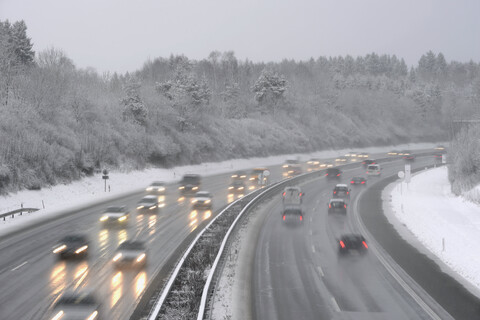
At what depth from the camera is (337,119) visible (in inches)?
4961

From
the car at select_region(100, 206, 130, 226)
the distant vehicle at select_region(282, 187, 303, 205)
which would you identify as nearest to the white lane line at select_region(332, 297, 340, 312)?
the car at select_region(100, 206, 130, 226)

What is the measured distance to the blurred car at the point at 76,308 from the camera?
1275 centimetres

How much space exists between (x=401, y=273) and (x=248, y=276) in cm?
727

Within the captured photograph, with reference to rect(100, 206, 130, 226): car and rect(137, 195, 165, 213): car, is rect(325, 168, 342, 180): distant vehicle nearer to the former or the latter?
rect(137, 195, 165, 213): car

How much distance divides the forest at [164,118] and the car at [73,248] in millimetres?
16766

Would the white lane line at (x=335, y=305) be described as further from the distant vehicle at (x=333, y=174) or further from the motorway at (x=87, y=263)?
the distant vehicle at (x=333, y=174)

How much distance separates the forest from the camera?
42.3 meters

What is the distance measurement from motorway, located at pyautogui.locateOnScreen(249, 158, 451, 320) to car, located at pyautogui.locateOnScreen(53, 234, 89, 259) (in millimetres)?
8833

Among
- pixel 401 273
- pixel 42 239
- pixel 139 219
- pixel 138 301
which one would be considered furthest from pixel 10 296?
pixel 401 273

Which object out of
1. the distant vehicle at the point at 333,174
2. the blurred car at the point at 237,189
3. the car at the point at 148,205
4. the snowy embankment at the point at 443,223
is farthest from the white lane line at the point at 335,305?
the distant vehicle at the point at 333,174

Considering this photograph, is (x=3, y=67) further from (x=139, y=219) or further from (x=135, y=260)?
(x=135, y=260)

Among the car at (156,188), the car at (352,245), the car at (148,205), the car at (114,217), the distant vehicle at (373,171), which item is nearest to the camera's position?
the car at (352,245)

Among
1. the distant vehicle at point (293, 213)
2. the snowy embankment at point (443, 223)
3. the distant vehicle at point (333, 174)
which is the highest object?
the distant vehicle at point (333, 174)

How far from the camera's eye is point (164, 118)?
71.3 metres
